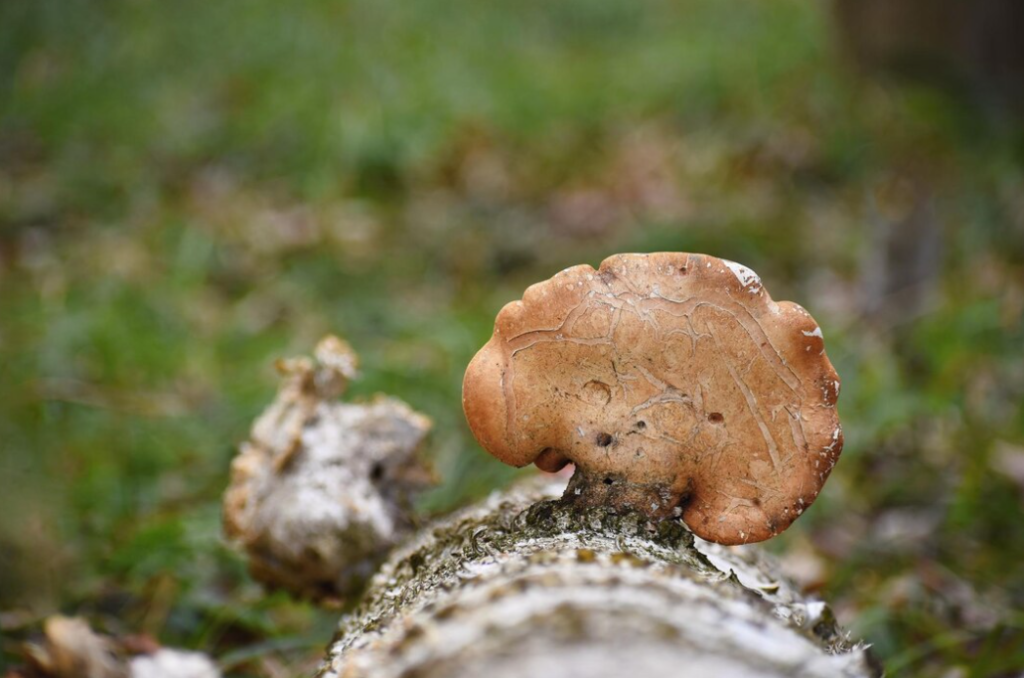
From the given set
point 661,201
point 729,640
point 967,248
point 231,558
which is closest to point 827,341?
point 967,248

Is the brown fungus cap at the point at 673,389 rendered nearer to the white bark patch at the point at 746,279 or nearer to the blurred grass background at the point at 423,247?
the white bark patch at the point at 746,279

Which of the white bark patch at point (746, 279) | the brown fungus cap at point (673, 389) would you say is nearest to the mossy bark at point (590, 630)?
the brown fungus cap at point (673, 389)

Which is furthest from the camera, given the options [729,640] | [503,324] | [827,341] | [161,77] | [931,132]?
[161,77]

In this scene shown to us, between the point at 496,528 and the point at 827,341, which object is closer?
the point at 496,528

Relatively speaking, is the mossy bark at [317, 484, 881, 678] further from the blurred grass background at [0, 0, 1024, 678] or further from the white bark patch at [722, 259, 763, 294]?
the blurred grass background at [0, 0, 1024, 678]

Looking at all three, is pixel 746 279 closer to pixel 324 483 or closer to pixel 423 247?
pixel 324 483

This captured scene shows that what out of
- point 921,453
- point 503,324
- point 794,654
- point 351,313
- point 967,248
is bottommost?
point 794,654

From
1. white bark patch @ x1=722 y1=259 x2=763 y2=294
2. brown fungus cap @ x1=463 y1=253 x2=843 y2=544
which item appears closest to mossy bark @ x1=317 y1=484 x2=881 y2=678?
brown fungus cap @ x1=463 y1=253 x2=843 y2=544

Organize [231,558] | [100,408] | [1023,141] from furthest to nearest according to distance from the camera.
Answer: [1023,141]
[100,408]
[231,558]

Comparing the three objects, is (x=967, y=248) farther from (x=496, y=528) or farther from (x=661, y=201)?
(x=496, y=528)
